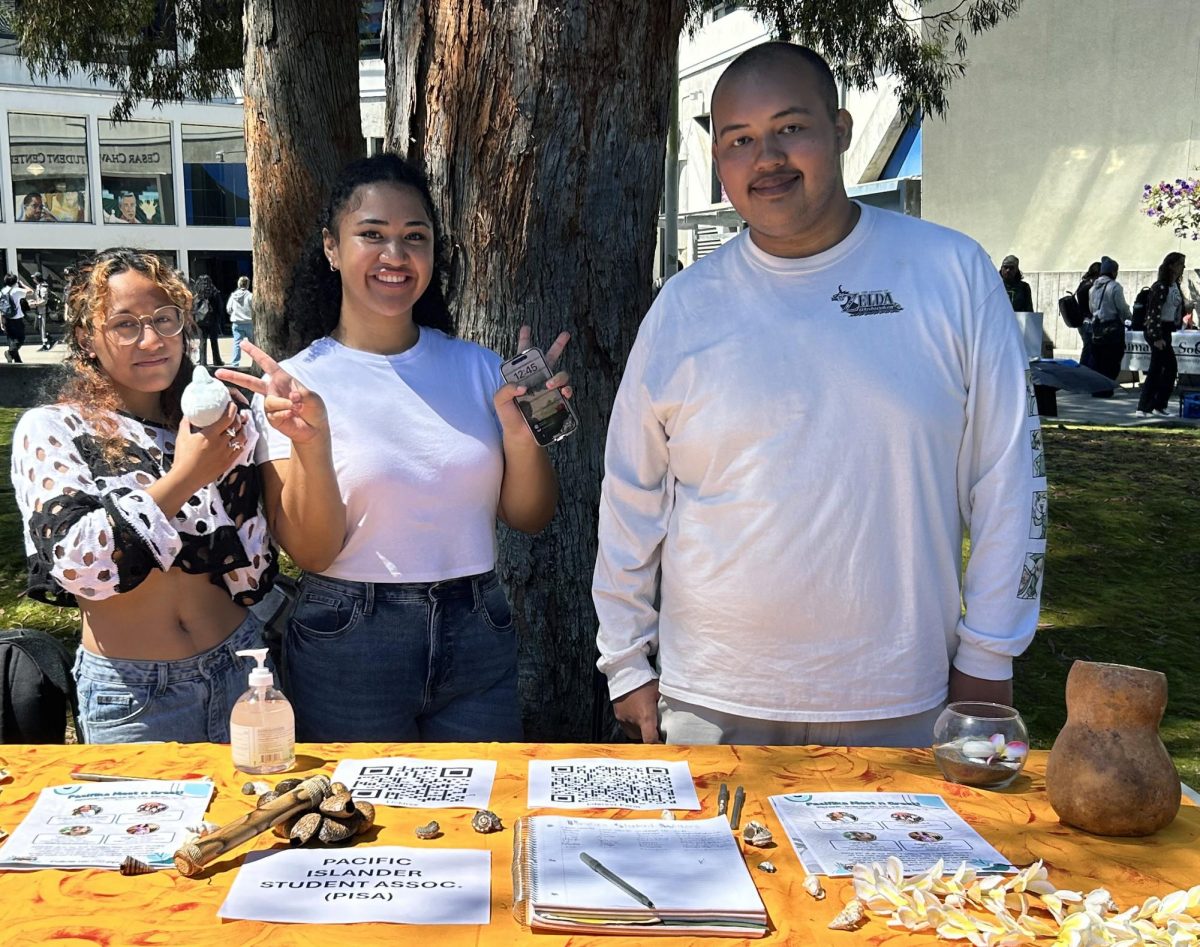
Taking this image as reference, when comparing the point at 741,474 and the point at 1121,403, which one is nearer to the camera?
the point at 741,474

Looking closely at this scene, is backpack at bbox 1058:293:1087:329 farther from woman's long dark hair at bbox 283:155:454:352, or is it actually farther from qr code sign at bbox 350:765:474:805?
qr code sign at bbox 350:765:474:805

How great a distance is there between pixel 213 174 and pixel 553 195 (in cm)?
3241

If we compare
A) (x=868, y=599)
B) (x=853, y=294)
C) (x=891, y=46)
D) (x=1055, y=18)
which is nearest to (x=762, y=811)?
(x=868, y=599)

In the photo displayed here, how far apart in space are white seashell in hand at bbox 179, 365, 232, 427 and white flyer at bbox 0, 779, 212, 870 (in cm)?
67

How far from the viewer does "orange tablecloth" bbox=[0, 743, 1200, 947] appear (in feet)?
5.05

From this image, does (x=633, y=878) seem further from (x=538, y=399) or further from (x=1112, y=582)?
(x=1112, y=582)

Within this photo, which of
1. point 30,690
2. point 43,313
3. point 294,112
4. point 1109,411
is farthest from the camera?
point 43,313

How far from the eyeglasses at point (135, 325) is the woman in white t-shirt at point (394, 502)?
184 mm

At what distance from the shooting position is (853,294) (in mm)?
2359

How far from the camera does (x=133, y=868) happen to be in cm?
170

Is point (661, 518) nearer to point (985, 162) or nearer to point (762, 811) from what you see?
point (762, 811)

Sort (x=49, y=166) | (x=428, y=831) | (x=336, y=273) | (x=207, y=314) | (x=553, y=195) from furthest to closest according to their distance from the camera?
(x=49, y=166)
(x=207, y=314)
(x=553, y=195)
(x=336, y=273)
(x=428, y=831)

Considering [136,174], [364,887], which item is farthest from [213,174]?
[364,887]

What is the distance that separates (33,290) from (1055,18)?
24130mm
